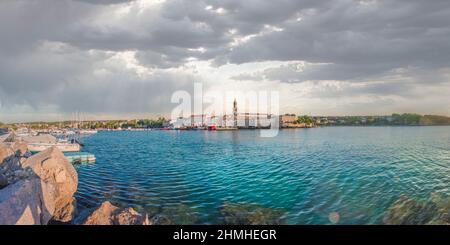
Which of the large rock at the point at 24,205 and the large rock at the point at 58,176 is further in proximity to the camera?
the large rock at the point at 58,176

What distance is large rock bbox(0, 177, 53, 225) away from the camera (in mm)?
6270

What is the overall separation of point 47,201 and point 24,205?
1538 millimetres

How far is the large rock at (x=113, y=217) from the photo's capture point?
8.07 m

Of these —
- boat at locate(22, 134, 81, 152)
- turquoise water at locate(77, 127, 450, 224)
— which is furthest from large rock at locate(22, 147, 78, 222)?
boat at locate(22, 134, 81, 152)

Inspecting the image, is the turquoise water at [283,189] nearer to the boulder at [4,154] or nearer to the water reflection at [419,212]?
the water reflection at [419,212]

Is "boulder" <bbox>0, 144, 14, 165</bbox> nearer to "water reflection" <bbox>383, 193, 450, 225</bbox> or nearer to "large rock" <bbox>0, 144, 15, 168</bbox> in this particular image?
"large rock" <bbox>0, 144, 15, 168</bbox>

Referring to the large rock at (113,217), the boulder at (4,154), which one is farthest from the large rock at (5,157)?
the large rock at (113,217)

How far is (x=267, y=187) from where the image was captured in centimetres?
1662

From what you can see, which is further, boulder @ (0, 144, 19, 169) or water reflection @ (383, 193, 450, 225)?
boulder @ (0, 144, 19, 169)
